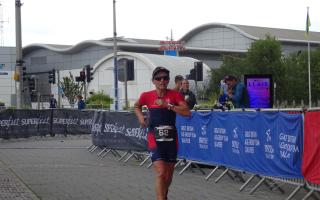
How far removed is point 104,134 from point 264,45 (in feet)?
157

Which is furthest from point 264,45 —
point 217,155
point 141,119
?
point 141,119

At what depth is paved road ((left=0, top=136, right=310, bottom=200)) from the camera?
982 cm

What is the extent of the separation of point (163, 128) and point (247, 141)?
10.3ft

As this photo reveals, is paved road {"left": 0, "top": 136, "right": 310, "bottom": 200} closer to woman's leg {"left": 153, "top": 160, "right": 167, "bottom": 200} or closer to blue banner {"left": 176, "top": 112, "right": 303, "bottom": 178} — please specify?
blue banner {"left": 176, "top": 112, "right": 303, "bottom": 178}

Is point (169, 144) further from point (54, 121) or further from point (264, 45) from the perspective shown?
point (264, 45)

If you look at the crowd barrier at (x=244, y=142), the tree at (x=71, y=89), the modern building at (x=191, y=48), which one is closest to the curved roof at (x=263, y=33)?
the modern building at (x=191, y=48)

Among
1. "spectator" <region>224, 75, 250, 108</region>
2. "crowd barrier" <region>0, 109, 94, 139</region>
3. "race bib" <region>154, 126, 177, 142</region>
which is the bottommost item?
"crowd barrier" <region>0, 109, 94, 139</region>

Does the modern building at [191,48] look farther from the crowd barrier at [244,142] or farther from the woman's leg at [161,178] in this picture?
the woman's leg at [161,178]

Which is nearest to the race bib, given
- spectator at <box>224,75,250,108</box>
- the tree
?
spectator at <box>224,75,250,108</box>

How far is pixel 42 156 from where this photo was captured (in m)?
17.1

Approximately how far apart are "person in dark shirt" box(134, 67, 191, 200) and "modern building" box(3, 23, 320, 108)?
81.0m

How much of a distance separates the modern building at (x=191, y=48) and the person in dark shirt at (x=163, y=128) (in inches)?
3189

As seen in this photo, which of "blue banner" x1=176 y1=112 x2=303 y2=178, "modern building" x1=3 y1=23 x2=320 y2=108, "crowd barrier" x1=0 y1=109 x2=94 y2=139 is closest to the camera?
"blue banner" x1=176 y1=112 x2=303 y2=178

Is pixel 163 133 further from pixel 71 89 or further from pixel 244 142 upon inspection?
pixel 71 89
